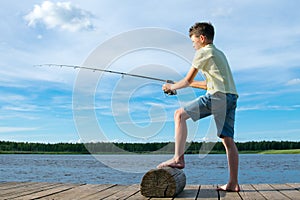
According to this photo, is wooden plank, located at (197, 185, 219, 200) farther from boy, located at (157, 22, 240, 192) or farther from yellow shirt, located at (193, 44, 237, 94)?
yellow shirt, located at (193, 44, 237, 94)

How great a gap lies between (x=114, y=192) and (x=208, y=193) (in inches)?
44.1

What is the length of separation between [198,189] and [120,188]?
3.32ft

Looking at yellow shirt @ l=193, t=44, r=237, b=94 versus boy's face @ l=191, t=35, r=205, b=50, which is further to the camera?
boy's face @ l=191, t=35, r=205, b=50

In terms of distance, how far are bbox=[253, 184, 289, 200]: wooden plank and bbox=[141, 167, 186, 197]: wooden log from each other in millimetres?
1015

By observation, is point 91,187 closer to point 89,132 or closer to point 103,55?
point 89,132

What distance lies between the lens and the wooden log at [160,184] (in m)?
4.74

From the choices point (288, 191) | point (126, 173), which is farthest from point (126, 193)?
point (126, 173)

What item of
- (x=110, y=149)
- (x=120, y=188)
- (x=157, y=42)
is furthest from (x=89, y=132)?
(x=157, y=42)

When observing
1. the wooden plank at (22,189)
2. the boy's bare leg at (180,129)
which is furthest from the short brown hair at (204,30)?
the wooden plank at (22,189)

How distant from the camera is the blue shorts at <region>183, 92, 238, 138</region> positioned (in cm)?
484

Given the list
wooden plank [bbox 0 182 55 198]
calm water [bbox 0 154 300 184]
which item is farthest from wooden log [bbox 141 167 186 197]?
calm water [bbox 0 154 300 184]

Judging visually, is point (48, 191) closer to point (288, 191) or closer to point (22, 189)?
point (22, 189)

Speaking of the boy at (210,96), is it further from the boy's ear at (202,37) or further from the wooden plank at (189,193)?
the wooden plank at (189,193)

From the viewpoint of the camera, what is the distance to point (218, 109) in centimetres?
495
